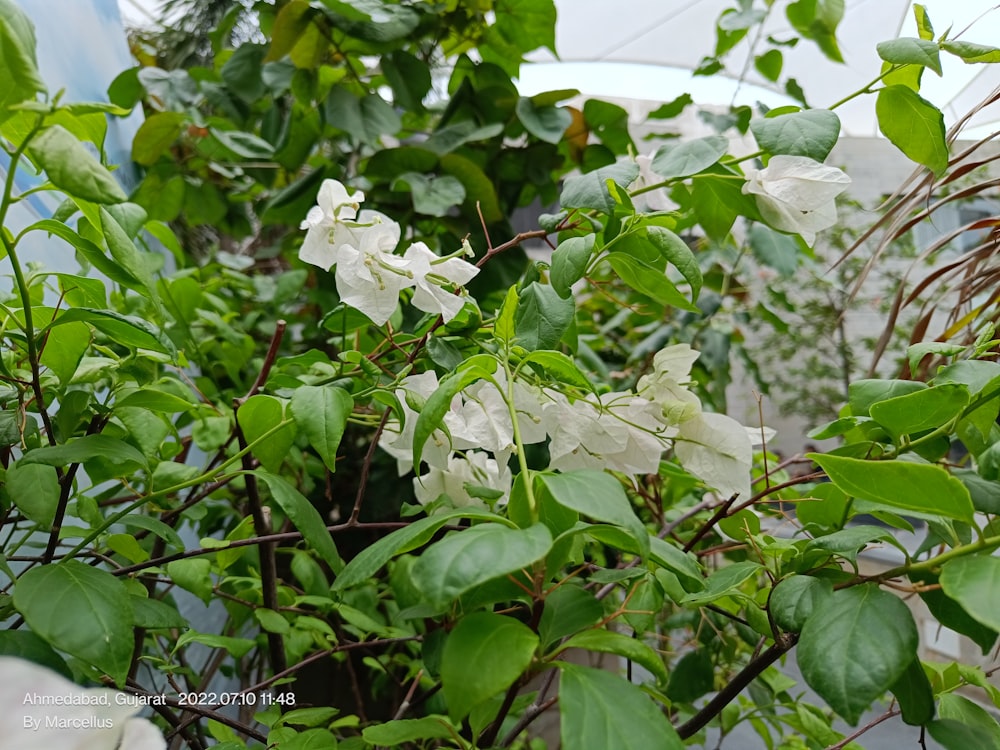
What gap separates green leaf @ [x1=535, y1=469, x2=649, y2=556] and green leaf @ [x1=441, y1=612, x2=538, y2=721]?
50mm

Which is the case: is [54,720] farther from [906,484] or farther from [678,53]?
[678,53]

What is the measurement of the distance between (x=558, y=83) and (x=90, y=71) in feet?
9.43

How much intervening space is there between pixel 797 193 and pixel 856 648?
9.7 inches

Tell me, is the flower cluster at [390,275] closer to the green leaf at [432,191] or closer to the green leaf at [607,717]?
the green leaf at [607,717]

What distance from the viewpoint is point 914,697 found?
11.9 inches

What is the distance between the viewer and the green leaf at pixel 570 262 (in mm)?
341

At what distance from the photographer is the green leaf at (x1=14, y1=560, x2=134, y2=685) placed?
0.80 ft

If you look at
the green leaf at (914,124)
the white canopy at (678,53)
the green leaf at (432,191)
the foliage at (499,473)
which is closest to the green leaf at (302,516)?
the foliage at (499,473)

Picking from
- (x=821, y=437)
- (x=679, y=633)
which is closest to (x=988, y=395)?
(x=821, y=437)

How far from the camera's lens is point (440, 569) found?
0.67 ft

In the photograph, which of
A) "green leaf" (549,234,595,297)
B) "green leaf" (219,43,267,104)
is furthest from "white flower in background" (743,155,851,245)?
"green leaf" (219,43,267,104)

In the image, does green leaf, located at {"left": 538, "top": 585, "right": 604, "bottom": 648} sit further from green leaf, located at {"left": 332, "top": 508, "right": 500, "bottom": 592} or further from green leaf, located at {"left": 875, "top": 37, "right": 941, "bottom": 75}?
green leaf, located at {"left": 875, "top": 37, "right": 941, "bottom": 75}

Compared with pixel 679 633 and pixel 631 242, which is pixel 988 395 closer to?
pixel 631 242

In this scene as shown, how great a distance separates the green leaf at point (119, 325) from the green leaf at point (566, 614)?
22 cm
